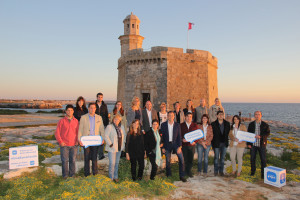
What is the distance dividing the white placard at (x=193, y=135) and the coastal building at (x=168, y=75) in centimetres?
1236

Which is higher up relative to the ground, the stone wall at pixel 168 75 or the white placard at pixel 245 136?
the stone wall at pixel 168 75

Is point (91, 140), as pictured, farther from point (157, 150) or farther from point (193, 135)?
point (193, 135)

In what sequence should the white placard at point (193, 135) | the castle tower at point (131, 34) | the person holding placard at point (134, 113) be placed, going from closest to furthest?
the white placard at point (193, 135), the person holding placard at point (134, 113), the castle tower at point (131, 34)

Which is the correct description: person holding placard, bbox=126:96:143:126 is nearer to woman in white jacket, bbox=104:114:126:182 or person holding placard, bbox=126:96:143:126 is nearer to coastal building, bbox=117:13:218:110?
woman in white jacket, bbox=104:114:126:182

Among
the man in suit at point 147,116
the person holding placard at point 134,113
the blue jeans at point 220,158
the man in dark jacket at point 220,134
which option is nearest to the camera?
the man in dark jacket at point 220,134

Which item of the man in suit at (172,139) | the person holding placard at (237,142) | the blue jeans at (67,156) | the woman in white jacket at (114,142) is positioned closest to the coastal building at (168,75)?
the person holding placard at (237,142)

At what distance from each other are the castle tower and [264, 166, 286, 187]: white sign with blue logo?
791 inches

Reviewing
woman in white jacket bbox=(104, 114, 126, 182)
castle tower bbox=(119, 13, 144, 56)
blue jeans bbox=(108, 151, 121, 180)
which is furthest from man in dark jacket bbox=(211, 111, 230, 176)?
castle tower bbox=(119, 13, 144, 56)

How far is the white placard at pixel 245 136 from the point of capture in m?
6.39

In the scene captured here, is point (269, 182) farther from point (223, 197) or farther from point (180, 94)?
point (180, 94)

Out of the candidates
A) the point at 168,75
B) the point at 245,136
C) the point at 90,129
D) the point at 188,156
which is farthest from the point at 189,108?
the point at 168,75

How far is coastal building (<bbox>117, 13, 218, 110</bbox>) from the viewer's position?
18875 mm

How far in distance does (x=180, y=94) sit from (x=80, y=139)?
48.0ft

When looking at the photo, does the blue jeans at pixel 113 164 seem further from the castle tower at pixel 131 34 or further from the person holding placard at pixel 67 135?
the castle tower at pixel 131 34
